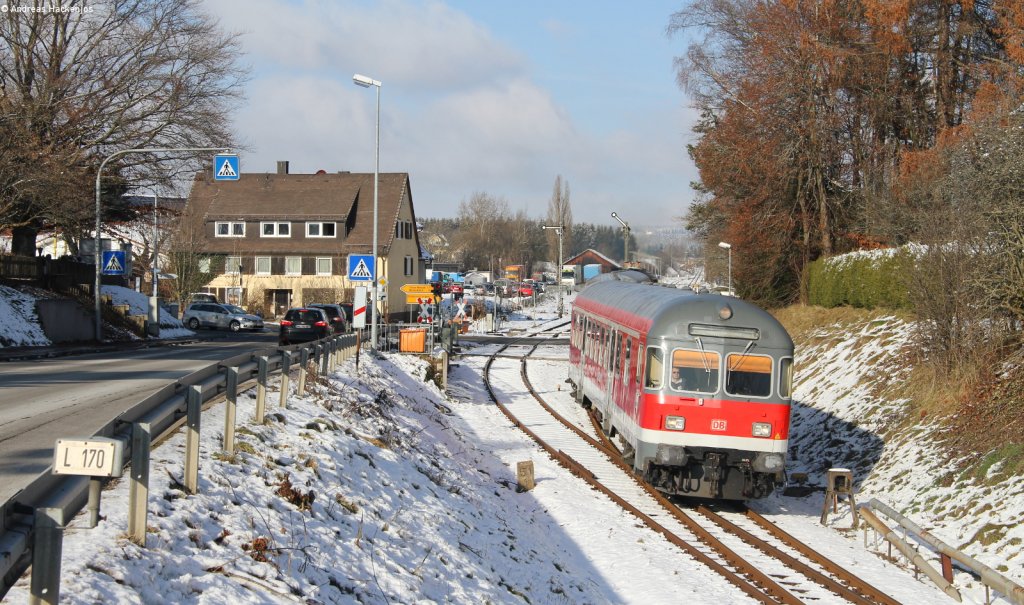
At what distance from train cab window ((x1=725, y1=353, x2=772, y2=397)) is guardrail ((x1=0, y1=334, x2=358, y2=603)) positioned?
24.5 ft

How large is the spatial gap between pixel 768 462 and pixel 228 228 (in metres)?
57.4

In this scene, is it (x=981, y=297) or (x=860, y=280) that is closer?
(x=981, y=297)

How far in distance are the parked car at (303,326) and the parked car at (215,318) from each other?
1446cm

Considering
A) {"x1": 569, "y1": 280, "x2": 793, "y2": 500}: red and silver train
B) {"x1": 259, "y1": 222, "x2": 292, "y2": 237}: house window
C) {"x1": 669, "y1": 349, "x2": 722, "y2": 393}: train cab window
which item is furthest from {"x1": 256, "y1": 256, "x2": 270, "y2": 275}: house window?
{"x1": 669, "y1": 349, "x2": 722, "y2": 393}: train cab window

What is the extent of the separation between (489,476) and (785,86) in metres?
19.7

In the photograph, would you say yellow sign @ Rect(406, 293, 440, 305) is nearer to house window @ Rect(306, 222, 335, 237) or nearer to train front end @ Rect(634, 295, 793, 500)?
train front end @ Rect(634, 295, 793, 500)

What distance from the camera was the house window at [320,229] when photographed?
64.5 m

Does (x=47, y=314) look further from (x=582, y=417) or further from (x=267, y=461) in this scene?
(x=267, y=461)

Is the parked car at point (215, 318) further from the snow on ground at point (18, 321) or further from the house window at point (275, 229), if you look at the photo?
the house window at point (275, 229)

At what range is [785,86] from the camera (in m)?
30.2

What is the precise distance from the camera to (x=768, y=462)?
14.3 meters

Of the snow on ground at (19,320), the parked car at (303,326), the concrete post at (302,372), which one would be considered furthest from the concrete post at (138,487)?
the parked car at (303,326)

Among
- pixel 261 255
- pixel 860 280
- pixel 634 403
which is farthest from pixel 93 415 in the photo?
pixel 261 255

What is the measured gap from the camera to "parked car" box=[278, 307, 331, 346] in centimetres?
3366
